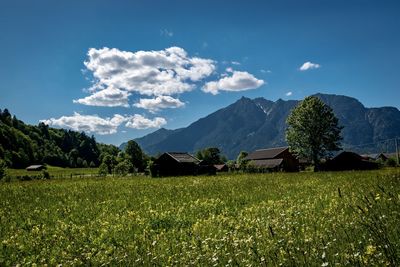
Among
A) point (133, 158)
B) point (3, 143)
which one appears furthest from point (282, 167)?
point (3, 143)

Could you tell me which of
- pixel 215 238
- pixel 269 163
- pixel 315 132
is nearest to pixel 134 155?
pixel 269 163

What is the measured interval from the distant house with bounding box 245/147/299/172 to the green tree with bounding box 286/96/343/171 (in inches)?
771

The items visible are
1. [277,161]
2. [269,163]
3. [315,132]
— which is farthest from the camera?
[269,163]

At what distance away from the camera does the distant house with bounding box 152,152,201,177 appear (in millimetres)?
80500

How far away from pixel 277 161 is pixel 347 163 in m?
21.8

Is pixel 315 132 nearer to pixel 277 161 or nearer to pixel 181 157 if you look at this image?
pixel 277 161

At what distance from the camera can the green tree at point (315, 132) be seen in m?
78.4

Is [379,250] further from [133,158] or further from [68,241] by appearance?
[133,158]

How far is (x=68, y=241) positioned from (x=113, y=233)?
1442 millimetres

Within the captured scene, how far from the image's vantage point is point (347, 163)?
8619cm

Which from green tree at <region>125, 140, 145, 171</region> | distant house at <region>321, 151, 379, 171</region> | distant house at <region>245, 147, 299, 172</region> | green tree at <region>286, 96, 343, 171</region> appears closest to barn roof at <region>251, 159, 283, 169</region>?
distant house at <region>245, 147, 299, 172</region>

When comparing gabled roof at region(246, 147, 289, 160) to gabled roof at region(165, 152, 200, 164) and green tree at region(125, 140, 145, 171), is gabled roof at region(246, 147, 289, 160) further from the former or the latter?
green tree at region(125, 140, 145, 171)

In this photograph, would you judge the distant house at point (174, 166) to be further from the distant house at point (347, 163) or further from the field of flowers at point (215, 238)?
the field of flowers at point (215, 238)

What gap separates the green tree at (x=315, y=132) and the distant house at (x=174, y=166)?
2395cm
